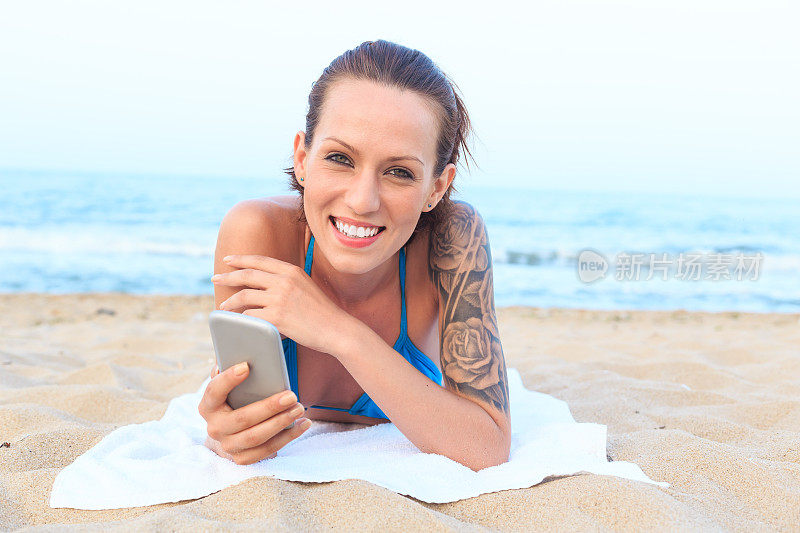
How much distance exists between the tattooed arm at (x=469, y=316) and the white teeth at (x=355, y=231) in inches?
23.1

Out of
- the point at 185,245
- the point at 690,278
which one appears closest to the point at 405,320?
the point at 690,278

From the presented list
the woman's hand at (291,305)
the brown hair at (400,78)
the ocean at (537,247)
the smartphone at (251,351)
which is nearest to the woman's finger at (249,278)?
the woman's hand at (291,305)

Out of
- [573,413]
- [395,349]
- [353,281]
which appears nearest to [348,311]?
[353,281]

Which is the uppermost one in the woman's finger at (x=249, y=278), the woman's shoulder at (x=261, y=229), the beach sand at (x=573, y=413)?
the woman's shoulder at (x=261, y=229)

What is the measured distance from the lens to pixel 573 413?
3.44 metres

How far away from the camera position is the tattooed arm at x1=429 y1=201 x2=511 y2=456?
2498mm

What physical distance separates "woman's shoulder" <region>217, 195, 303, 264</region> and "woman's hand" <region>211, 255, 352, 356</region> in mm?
259

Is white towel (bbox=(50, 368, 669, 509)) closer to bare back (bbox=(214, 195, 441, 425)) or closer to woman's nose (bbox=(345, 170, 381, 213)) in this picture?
bare back (bbox=(214, 195, 441, 425))

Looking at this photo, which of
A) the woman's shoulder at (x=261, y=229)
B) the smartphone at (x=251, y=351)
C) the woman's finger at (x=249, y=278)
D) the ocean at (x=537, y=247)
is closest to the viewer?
the smartphone at (x=251, y=351)

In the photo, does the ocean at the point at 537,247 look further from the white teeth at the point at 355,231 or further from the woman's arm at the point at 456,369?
the white teeth at the point at 355,231

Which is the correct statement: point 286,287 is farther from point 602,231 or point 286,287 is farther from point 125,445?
point 602,231

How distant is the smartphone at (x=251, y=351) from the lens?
6.23 ft

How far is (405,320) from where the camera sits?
2.83 m

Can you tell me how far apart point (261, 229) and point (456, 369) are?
0.97m
